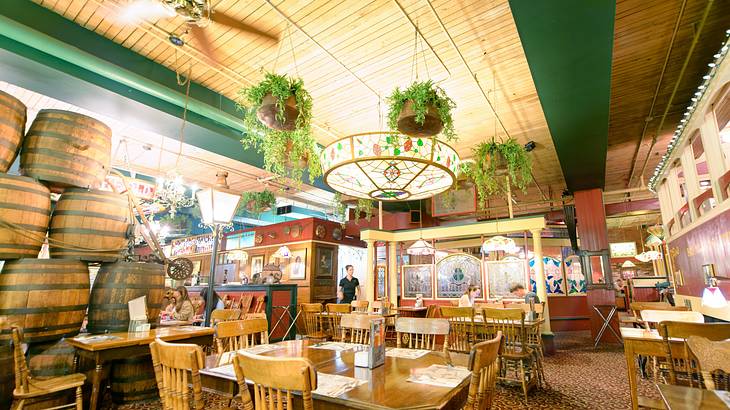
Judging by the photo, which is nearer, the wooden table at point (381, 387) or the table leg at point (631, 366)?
the wooden table at point (381, 387)

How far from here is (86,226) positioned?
3305mm

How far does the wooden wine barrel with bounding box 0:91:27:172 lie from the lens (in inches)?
119

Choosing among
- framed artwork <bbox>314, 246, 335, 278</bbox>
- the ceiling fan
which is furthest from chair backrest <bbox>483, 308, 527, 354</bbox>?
framed artwork <bbox>314, 246, 335, 278</bbox>

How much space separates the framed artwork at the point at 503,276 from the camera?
8.86m

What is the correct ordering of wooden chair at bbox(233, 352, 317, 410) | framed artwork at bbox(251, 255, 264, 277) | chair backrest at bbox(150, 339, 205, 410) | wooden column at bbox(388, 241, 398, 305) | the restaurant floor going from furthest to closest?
1. framed artwork at bbox(251, 255, 264, 277)
2. wooden column at bbox(388, 241, 398, 305)
3. the restaurant floor
4. chair backrest at bbox(150, 339, 205, 410)
5. wooden chair at bbox(233, 352, 317, 410)

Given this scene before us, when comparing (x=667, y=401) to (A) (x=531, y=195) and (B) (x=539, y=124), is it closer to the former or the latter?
(B) (x=539, y=124)

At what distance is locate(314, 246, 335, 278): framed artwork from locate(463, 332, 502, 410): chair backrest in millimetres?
8972

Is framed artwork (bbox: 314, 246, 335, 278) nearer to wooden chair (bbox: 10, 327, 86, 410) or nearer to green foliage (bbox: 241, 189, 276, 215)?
green foliage (bbox: 241, 189, 276, 215)

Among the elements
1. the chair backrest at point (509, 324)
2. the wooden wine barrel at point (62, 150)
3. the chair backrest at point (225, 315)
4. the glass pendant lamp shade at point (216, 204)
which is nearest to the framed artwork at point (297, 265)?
the chair backrest at point (225, 315)

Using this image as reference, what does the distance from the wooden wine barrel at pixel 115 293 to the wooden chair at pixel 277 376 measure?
103 inches

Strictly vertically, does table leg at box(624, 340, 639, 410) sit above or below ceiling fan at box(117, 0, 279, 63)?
below

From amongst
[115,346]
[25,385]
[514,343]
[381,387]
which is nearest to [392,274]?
[514,343]

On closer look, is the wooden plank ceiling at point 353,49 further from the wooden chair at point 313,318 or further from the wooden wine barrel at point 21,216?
the wooden chair at point 313,318

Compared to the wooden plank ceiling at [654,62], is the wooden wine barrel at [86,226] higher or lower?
lower
